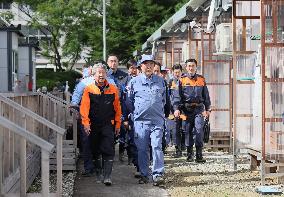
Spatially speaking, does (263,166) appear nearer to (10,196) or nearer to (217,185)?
(217,185)

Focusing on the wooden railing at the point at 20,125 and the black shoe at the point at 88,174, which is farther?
the black shoe at the point at 88,174

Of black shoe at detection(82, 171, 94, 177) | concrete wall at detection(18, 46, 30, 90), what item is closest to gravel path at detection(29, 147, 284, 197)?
black shoe at detection(82, 171, 94, 177)

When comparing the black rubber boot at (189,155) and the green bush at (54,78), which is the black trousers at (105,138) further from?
the green bush at (54,78)

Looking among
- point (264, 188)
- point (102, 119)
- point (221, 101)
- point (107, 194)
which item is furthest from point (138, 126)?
point (221, 101)

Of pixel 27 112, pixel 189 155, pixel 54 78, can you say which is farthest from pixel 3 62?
pixel 54 78

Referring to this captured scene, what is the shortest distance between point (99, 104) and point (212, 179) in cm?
216

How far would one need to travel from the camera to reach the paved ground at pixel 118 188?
9.91 m

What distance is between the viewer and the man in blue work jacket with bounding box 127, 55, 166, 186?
1066 cm

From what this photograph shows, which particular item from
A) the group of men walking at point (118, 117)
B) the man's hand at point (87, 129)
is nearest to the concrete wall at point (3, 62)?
the group of men walking at point (118, 117)

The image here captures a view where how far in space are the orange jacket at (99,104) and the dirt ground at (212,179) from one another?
1372mm

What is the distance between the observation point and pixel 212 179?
1127cm

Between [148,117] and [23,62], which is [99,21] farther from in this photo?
[148,117]

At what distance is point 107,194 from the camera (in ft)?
32.6

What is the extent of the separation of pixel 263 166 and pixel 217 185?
2.45 feet
